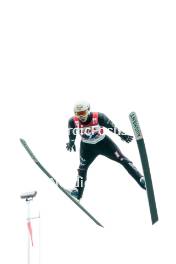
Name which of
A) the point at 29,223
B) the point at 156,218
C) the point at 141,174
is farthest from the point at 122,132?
the point at 29,223

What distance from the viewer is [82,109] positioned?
26.8 ft

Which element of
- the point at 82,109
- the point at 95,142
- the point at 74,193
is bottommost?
the point at 74,193

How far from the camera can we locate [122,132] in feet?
27.3

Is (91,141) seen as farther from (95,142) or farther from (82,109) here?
(82,109)

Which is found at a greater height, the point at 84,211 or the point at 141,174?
the point at 141,174

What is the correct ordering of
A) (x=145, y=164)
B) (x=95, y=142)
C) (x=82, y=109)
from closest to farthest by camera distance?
1. (x=145, y=164)
2. (x=82, y=109)
3. (x=95, y=142)

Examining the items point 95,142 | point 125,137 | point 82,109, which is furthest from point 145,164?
point 82,109

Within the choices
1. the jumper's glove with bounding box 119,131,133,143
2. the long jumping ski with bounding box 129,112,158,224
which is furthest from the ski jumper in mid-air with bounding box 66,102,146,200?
the long jumping ski with bounding box 129,112,158,224

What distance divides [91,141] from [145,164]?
125 centimetres

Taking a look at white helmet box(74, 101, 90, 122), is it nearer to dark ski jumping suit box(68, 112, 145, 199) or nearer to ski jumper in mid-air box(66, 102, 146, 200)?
ski jumper in mid-air box(66, 102, 146, 200)

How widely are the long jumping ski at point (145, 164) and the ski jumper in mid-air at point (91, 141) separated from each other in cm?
51

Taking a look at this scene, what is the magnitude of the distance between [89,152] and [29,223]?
2.21 meters

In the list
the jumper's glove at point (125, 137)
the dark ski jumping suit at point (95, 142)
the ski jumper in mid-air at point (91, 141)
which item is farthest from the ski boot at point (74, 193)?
the jumper's glove at point (125, 137)

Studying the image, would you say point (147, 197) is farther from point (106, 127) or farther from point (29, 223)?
point (29, 223)
